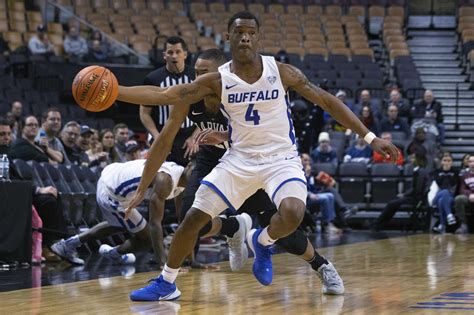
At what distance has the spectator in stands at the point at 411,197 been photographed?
54.5 feet

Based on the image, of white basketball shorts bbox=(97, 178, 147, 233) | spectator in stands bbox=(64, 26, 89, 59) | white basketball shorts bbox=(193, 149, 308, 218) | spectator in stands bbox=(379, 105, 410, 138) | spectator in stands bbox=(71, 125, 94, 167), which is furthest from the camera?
spectator in stands bbox=(64, 26, 89, 59)

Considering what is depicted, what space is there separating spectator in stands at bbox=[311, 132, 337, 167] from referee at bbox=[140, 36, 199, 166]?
885 cm

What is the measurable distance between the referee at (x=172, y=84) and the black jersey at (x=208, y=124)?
2.22 feet

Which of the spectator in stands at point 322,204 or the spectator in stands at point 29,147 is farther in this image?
the spectator in stands at point 322,204

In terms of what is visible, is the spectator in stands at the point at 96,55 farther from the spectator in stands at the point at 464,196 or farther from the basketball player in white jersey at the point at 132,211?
the basketball player in white jersey at the point at 132,211

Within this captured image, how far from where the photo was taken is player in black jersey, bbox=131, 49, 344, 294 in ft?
21.6

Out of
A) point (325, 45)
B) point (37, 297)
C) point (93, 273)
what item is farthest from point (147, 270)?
point (325, 45)

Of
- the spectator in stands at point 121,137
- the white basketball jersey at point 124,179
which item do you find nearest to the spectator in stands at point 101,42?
the spectator in stands at point 121,137

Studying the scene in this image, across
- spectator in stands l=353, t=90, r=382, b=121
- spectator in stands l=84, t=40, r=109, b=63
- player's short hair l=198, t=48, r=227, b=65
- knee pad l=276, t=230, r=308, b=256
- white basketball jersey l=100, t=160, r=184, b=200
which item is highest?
spectator in stands l=84, t=40, r=109, b=63

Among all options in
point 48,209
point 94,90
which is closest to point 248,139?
point 94,90

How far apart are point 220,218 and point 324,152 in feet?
31.6

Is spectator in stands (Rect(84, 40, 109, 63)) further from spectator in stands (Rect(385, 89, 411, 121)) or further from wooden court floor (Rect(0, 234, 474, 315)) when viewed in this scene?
wooden court floor (Rect(0, 234, 474, 315))

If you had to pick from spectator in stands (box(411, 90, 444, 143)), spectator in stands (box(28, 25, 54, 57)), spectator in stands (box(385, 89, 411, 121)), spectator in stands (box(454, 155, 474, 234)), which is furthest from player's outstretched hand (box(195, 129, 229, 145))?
spectator in stands (box(28, 25, 54, 57))

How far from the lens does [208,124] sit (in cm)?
779
